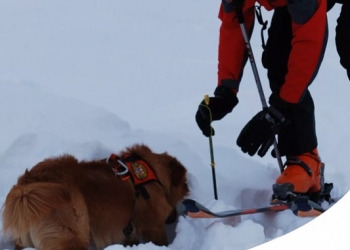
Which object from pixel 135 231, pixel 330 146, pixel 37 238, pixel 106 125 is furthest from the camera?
pixel 330 146

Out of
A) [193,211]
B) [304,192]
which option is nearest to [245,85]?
[304,192]

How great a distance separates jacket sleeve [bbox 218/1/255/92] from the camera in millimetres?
3547

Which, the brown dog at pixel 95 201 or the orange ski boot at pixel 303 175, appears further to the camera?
the orange ski boot at pixel 303 175

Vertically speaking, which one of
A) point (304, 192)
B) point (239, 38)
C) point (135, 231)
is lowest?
point (135, 231)

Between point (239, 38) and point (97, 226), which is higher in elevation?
point (239, 38)

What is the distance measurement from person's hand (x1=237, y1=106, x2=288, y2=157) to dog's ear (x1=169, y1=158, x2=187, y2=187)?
46 cm

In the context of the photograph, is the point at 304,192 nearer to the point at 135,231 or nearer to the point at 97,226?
the point at 135,231

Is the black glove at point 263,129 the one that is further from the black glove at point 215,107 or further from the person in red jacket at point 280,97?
the black glove at point 215,107

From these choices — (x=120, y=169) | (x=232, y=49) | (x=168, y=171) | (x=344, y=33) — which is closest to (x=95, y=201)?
(x=120, y=169)

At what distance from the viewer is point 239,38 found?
3557 millimetres

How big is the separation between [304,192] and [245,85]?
10.3 ft

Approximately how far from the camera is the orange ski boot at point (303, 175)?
3471mm

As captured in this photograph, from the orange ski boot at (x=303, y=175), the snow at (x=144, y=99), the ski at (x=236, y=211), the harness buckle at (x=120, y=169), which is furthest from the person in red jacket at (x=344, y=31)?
the harness buckle at (x=120, y=169)

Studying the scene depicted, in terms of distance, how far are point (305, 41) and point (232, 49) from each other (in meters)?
0.59
